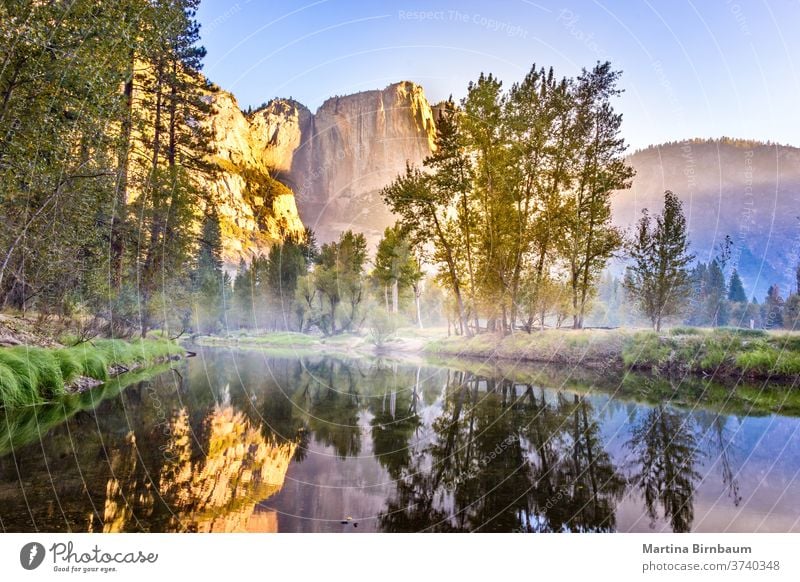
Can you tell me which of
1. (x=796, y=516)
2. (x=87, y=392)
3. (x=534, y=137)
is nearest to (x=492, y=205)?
(x=534, y=137)

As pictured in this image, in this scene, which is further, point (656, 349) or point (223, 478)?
point (656, 349)

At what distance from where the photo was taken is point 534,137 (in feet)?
29.9

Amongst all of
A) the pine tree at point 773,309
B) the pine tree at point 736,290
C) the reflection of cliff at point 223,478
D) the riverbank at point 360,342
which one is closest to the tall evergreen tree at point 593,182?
the pine tree at point 736,290

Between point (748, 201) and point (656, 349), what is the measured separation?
6.07 m

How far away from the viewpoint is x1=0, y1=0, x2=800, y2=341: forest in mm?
7531

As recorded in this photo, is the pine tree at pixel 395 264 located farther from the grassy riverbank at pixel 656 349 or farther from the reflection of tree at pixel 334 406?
the reflection of tree at pixel 334 406

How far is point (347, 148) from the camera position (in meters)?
7.99

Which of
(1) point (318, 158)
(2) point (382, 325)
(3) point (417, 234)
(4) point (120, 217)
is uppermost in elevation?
(1) point (318, 158)

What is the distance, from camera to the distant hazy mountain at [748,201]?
616 centimetres

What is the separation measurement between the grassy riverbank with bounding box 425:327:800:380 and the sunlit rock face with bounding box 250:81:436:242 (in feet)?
10.1

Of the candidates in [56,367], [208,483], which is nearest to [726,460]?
[208,483]

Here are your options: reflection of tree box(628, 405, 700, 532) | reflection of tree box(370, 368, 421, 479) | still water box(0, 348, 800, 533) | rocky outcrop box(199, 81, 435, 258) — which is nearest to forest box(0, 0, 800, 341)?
rocky outcrop box(199, 81, 435, 258)

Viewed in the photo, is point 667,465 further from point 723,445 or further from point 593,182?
point 593,182
